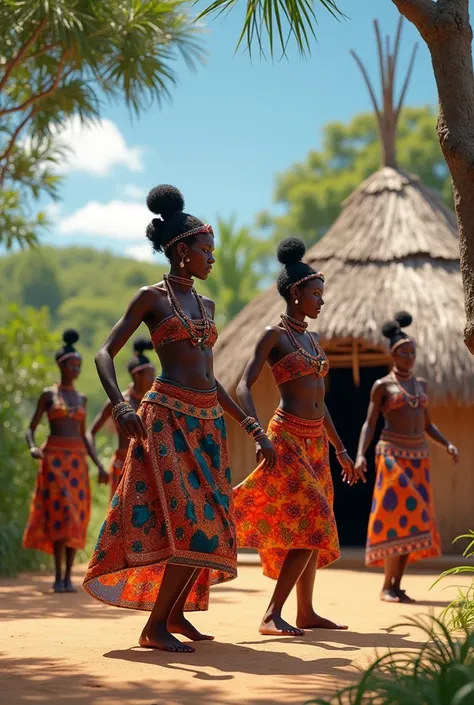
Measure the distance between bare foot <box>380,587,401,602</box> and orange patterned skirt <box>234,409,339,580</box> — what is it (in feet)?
5.95

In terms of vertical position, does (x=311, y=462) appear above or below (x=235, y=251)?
below

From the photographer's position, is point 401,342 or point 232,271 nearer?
point 401,342

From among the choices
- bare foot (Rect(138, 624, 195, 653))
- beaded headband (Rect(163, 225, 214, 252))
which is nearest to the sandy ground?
bare foot (Rect(138, 624, 195, 653))

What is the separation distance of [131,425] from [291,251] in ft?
5.80

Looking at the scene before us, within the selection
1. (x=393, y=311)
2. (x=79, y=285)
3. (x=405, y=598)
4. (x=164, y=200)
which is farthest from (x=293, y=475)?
(x=79, y=285)

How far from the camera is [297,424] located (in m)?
5.73

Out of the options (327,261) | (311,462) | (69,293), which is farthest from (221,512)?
(69,293)

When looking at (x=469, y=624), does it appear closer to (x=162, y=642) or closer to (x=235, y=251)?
(x=162, y=642)

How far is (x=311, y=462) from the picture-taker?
5.75m

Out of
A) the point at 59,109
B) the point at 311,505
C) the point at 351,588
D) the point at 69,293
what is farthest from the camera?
the point at 69,293

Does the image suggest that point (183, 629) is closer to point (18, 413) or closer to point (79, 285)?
point (18, 413)

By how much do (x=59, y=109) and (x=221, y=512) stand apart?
22.6ft

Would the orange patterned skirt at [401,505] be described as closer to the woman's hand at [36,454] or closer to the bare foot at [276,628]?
the bare foot at [276,628]

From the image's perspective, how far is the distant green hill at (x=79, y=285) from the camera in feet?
212
